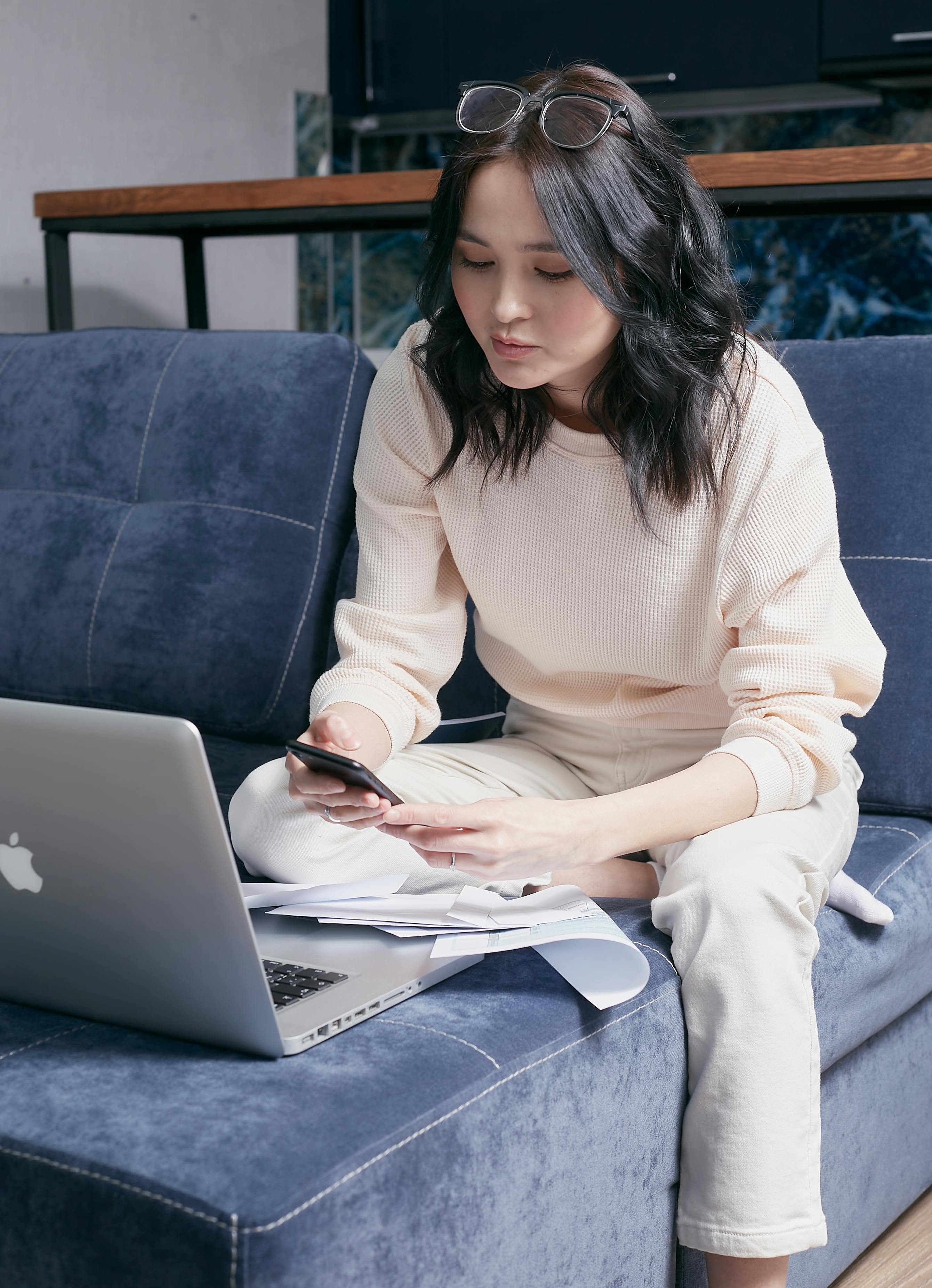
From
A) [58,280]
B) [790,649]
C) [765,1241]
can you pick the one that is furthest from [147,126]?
[765,1241]

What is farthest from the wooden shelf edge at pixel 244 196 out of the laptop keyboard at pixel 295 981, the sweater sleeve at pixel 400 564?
the laptop keyboard at pixel 295 981

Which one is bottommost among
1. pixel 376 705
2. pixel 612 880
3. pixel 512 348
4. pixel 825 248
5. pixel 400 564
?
pixel 612 880

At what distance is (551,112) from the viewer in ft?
3.60

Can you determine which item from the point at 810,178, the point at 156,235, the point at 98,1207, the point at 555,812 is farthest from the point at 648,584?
the point at 156,235

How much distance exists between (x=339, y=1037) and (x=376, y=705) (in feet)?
1.58

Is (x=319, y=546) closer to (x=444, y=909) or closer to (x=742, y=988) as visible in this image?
(x=444, y=909)

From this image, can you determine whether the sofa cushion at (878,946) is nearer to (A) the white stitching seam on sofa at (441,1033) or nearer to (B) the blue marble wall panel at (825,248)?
(A) the white stitching seam on sofa at (441,1033)

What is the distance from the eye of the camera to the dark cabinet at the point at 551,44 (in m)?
3.20

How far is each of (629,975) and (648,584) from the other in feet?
1.42

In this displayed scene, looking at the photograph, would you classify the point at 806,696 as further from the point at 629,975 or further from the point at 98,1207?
the point at 98,1207

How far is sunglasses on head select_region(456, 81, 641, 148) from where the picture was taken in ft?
3.59

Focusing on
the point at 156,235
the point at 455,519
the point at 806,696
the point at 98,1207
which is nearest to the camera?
the point at 98,1207

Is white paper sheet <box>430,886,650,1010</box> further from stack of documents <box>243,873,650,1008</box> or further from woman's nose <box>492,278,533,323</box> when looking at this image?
woman's nose <box>492,278,533,323</box>

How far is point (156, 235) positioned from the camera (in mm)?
3090
